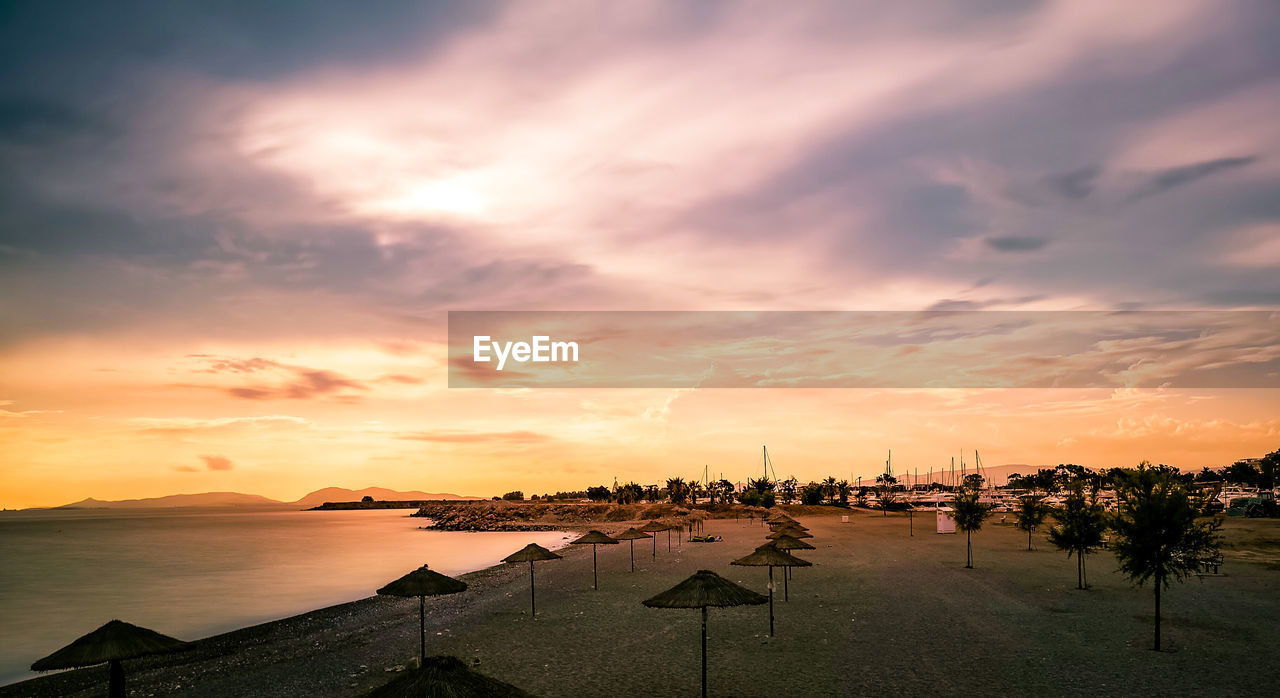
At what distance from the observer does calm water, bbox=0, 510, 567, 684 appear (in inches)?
1847

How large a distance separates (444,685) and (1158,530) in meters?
28.4

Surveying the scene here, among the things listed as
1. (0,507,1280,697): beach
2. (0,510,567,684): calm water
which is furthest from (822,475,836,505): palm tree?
(0,507,1280,697): beach

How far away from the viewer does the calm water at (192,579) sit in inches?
1847

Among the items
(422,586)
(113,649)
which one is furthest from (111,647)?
(422,586)

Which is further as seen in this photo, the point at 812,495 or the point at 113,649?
the point at 812,495

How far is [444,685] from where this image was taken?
10.5m

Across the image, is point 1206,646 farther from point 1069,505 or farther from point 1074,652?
point 1069,505

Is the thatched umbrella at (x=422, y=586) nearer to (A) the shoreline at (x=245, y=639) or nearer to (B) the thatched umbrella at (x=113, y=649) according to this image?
(A) the shoreline at (x=245, y=639)

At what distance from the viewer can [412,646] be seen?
2883 cm

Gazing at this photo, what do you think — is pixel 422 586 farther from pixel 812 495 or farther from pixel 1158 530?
pixel 812 495

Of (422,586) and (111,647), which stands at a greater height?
(111,647)

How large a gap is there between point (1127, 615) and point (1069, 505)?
10.1m

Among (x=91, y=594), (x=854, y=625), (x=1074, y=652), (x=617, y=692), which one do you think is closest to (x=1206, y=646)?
(x=1074, y=652)

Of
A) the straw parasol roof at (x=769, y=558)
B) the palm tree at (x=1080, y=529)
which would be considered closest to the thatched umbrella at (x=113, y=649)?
the straw parasol roof at (x=769, y=558)
